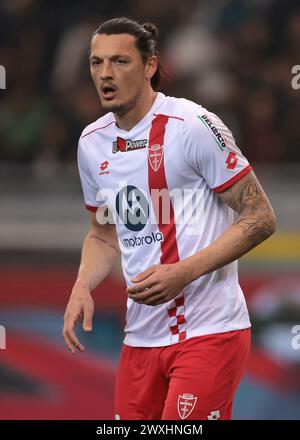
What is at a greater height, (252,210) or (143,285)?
(252,210)

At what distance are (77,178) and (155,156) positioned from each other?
3.61 meters

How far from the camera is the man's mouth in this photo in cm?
438

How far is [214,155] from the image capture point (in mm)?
4215

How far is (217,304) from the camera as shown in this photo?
4328mm

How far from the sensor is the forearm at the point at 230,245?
160 inches

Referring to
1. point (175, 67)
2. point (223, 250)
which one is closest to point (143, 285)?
point (223, 250)

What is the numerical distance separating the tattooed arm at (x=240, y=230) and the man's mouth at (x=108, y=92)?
60cm

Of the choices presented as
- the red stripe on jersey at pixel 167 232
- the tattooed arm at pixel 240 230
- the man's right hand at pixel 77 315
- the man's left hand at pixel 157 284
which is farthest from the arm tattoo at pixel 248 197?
the man's right hand at pixel 77 315

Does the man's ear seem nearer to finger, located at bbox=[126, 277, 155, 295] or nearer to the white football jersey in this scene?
the white football jersey

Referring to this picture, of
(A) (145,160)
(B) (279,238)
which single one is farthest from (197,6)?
(A) (145,160)

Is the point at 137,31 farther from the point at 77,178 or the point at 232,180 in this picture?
the point at 77,178

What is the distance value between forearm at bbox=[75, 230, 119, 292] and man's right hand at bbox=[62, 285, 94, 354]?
3.6 inches

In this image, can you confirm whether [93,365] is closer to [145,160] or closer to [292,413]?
[292,413]
